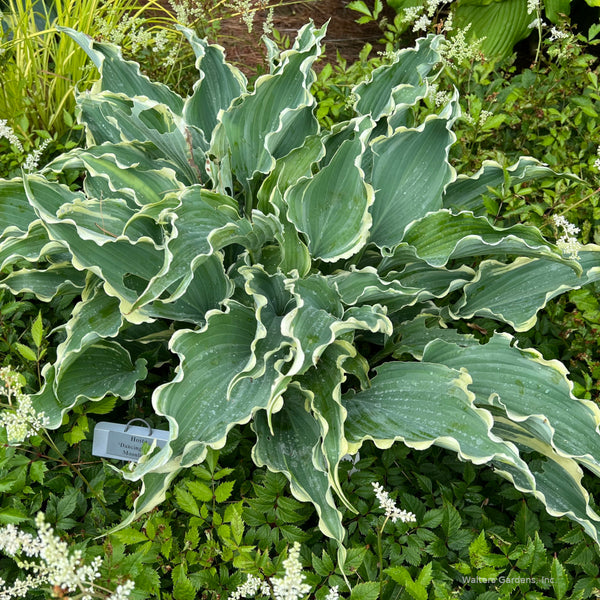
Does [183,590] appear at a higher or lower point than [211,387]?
lower

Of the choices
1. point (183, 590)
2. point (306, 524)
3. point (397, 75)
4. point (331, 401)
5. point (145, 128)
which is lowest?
point (306, 524)

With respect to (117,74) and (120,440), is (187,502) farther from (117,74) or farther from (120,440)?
(117,74)

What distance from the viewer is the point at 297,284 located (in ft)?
4.08


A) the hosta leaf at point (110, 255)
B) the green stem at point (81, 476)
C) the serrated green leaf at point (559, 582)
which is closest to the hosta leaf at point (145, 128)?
the hosta leaf at point (110, 255)

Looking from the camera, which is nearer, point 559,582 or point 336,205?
point 559,582

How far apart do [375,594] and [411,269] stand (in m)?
0.73

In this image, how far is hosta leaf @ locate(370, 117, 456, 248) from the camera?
1465 mm

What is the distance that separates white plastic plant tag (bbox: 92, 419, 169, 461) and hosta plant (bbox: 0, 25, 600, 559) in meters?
0.08

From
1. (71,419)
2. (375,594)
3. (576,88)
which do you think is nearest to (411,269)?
(375,594)

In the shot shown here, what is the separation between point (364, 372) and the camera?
1.36 metres

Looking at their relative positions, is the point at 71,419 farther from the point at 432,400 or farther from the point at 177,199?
the point at 432,400

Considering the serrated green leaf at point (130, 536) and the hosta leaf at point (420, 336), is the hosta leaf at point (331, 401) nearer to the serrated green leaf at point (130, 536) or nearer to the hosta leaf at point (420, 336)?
the hosta leaf at point (420, 336)

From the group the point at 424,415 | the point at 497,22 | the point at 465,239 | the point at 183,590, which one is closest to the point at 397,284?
the point at 465,239

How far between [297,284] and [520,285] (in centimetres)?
56
